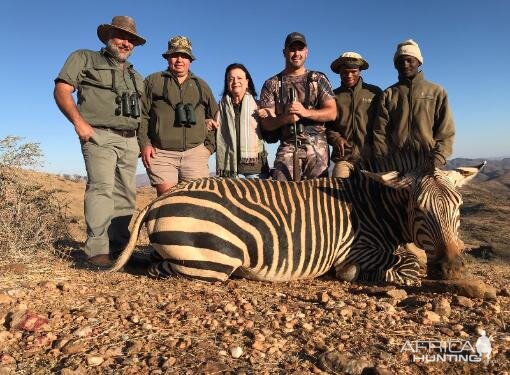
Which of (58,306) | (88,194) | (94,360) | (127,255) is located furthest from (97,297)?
(88,194)

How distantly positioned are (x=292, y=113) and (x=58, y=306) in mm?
3469

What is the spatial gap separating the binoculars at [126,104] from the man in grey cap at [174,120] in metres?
0.50

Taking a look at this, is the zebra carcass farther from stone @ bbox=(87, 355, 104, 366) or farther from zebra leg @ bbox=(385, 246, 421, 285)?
stone @ bbox=(87, 355, 104, 366)

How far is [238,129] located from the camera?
18.8 feet

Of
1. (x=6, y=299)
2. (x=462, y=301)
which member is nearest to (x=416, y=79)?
(x=462, y=301)

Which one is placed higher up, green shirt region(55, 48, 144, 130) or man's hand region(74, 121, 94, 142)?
Result: green shirt region(55, 48, 144, 130)

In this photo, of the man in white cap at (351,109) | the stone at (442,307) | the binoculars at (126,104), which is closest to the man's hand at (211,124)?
the binoculars at (126,104)

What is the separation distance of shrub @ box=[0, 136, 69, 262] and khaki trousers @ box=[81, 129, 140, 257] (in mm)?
693

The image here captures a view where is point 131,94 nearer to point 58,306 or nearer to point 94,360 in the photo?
point 58,306

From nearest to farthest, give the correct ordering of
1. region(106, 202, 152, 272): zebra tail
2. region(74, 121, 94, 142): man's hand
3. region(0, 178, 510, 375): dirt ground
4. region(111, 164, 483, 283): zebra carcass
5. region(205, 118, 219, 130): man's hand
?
region(0, 178, 510, 375): dirt ground, region(111, 164, 483, 283): zebra carcass, region(106, 202, 152, 272): zebra tail, region(74, 121, 94, 142): man's hand, region(205, 118, 219, 130): man's hand

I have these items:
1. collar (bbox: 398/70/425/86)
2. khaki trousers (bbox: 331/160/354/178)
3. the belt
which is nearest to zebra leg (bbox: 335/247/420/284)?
khaki trousers (bbox: 331/160/354/178)

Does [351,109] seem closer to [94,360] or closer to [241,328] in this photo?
[241,328]

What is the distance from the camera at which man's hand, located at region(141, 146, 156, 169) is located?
18.5 feet

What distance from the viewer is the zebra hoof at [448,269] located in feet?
11.3
